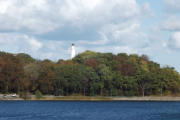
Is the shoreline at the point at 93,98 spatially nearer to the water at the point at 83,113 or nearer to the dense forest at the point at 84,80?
the dense forest at the point at 84,80

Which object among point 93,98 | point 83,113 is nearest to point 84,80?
point 93,98

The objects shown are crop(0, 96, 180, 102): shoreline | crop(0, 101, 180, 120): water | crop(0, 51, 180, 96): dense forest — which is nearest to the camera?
crop(0, 101, 180, 120): water

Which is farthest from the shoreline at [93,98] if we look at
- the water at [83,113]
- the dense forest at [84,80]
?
the water at [83,113]

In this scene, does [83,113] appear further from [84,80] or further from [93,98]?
[84,80]

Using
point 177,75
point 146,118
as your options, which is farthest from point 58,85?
point 146,118

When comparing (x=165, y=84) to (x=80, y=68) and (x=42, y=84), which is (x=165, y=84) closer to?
(x=80, y=68)

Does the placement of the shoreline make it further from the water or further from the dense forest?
the water

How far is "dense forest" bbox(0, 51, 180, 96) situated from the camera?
132250 millimetres

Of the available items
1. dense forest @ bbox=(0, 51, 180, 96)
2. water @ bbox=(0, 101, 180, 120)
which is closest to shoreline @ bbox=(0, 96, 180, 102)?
dense forest @ bbox=(0, 51, 180, 96)

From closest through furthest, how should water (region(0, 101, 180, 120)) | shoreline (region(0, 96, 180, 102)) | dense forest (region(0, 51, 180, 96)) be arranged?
water (region(0, 101, 180, 120)), shoreline (region(0, 96, 180, 102)), dense forest (region(0, 51, 180, 96))

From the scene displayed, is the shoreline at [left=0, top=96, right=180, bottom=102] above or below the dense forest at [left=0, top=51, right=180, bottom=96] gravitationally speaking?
below

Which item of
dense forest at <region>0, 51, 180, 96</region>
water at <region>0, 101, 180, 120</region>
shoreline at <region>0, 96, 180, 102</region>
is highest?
→ dense forest at <region>0, 51, 180, 96</region>

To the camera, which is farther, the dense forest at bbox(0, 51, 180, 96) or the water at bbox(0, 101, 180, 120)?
the dense forest at bbox(0, 51, 180, 96)

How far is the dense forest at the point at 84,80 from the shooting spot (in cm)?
13225
